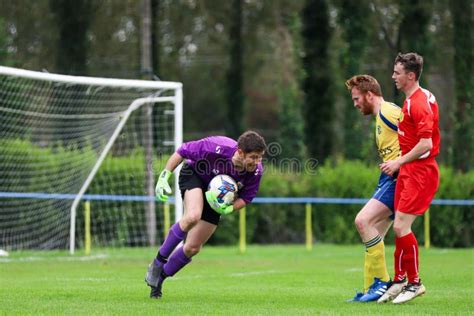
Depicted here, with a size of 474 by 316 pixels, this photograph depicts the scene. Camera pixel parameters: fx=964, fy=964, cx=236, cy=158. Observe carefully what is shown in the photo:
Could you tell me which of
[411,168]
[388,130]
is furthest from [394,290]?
[388,130]

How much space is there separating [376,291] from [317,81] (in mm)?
20831

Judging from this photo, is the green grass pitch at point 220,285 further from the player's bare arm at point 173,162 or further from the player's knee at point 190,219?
the player's bare arm at point 173,162

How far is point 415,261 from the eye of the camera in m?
9.14

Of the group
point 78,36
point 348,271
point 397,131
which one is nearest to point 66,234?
point 348,271

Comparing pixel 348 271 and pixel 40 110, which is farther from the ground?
pixel 40 110

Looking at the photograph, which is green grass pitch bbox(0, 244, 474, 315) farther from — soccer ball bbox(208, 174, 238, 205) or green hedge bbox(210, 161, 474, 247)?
green hedge bbox(210, 161, 474, 247)

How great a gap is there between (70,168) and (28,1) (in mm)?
17942

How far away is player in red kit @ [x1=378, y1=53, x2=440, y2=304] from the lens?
29.1 ft

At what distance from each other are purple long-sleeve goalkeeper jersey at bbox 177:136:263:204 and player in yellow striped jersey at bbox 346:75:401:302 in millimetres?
1147

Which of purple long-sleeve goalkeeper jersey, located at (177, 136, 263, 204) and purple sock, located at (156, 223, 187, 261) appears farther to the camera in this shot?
purple long-sleeve goalkeeper jersey, located at (177, 136, 263, 204)

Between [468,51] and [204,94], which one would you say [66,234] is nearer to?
[468,51]

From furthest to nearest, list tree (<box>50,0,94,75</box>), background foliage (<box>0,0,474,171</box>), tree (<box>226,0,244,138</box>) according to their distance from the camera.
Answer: tree (<box>226,0,244,138</box>)
background foliage (<box>0,0,474,171</box>)
tree (<box>50,0,94,75</box>)

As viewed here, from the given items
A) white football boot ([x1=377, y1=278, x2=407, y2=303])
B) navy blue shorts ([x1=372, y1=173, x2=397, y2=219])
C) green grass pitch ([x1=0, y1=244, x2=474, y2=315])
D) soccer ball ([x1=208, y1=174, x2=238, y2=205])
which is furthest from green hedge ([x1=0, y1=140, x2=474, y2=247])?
white football boot ([x1=377, y1=278, x2=407, y2=303])

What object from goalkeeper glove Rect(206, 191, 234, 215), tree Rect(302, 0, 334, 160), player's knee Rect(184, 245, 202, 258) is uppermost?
tree Rect(302, 0, 334, 160)
